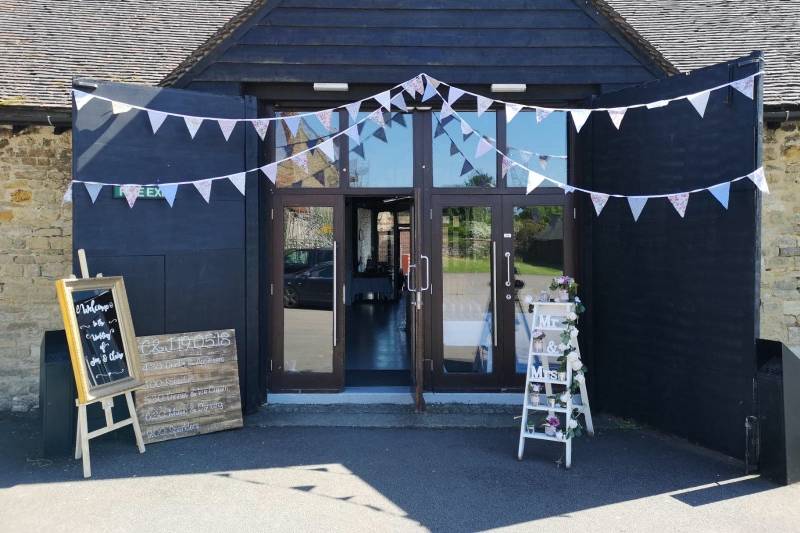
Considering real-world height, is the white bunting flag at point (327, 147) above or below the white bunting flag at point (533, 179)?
Answer: above

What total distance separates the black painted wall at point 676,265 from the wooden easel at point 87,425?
431 cm

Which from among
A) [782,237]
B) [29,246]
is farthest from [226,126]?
[782,237]

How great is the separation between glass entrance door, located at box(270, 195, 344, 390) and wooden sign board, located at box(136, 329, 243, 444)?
30.6 inches

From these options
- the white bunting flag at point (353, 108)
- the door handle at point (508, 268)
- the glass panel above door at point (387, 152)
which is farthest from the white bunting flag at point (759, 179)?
the white bunting flag at point (353, 108)

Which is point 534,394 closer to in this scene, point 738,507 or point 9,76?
point 738,507

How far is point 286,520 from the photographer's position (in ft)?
11.4

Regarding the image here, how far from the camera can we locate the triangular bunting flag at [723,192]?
14.6ft

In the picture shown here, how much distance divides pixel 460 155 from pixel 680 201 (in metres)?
2.24

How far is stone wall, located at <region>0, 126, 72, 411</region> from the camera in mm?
6000

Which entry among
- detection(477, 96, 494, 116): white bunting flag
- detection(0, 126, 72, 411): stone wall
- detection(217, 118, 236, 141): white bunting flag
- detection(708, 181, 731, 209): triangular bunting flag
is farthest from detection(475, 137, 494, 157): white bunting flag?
detection(0, 126, 72, 411): stone wall

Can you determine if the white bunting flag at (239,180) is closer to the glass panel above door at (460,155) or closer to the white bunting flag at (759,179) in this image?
the glass panel above door at (460,155)

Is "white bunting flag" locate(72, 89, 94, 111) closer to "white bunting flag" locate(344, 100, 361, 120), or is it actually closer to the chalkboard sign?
the chalkboard sign

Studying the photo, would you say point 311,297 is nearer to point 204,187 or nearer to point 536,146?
point 204,187

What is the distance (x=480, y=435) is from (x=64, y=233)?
15.9 feet
